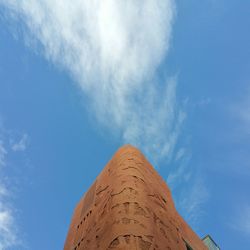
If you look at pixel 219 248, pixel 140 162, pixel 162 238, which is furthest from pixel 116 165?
pixel 219 248

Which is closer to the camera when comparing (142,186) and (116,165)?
(142,186)

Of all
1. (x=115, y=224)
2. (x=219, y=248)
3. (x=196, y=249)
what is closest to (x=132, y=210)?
(x=115, y=224)

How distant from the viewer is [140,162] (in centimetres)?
1329

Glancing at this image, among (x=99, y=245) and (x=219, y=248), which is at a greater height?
(x=219, y=248)

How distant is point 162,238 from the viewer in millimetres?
8961

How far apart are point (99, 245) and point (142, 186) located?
9.21 ft

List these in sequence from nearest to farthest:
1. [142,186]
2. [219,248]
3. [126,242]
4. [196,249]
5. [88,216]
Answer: [126,242], [142,186], [88,216], [196,249], [219,248]

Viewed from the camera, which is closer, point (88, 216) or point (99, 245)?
point (99, 245)

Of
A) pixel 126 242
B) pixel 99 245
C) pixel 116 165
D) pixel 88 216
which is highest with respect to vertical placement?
pixel 116 165

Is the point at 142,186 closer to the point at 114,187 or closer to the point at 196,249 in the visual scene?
the point at 114,187

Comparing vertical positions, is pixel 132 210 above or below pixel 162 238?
above

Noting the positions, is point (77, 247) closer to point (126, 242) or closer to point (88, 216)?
point (88, 216)

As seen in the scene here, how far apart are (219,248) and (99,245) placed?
14.2 m

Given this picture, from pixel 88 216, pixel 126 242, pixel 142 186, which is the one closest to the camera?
pixel 126 242
